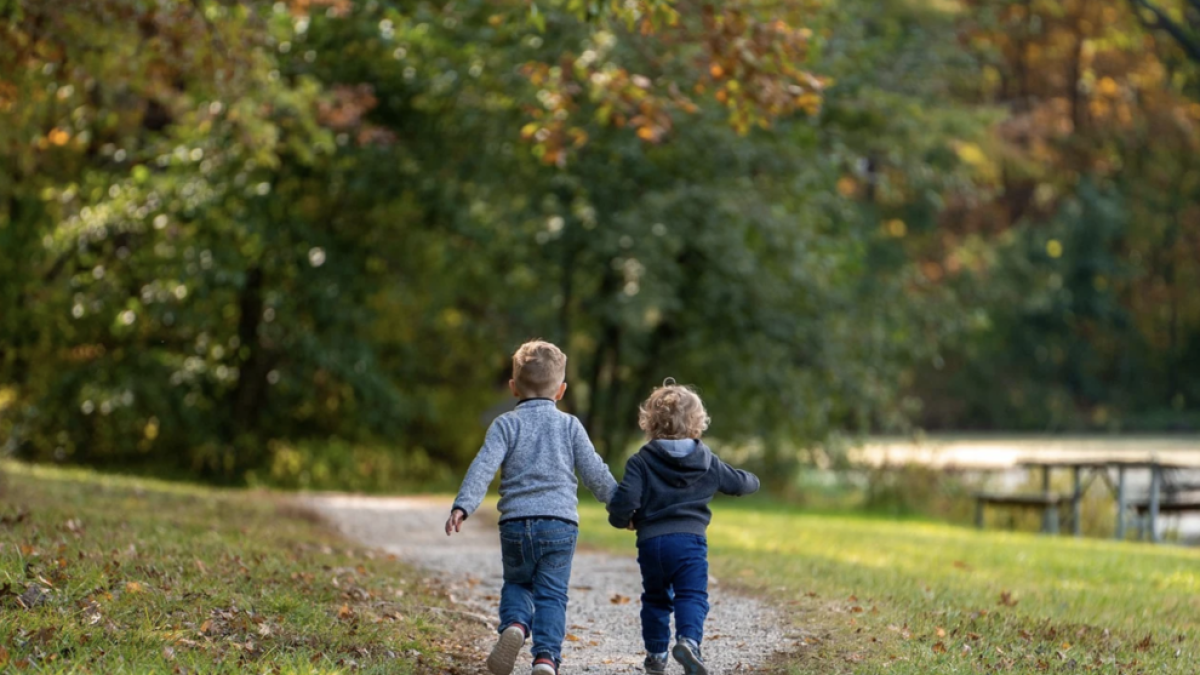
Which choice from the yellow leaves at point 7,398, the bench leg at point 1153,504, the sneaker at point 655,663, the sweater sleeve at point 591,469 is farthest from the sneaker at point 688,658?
the yellow leaves at point 7,398

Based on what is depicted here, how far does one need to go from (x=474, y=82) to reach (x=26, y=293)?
757 cm

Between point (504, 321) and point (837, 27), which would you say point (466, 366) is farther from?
point (837, 27)

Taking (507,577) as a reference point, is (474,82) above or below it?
above

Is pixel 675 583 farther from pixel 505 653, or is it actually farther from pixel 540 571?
pixel 505 653

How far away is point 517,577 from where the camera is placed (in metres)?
5.55

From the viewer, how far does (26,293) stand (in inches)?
730

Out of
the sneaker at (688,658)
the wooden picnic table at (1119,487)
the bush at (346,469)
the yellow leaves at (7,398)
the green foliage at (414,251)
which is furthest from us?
the yellow leaves at (7,398)

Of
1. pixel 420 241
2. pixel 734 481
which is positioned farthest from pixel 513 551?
pixel 420 241

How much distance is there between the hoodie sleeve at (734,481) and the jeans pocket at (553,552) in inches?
27.8

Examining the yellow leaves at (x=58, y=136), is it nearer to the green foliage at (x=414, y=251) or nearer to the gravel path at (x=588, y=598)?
the green foliage at (x=414, y=251)

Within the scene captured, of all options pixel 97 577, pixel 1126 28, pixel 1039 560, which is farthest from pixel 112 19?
pixel 1126 28

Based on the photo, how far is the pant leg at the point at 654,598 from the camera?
5645mm

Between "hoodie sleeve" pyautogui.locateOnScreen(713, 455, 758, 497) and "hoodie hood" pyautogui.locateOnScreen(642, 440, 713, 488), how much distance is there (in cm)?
8

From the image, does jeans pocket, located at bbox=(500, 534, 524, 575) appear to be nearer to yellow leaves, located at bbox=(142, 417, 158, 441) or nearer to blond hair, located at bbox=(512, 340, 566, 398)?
blond hair, located at bbox=(512, 340, 566, 398)
